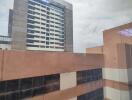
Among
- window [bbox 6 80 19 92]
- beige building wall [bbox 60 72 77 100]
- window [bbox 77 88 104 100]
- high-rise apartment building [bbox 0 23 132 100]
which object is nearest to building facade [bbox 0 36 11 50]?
high-rise apartment building [bbox 0 23 132 100]

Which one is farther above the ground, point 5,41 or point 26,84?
point 5,41

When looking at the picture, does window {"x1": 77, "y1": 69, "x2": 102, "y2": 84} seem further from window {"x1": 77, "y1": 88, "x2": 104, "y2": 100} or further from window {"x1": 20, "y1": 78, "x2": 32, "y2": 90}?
window {"x1": 20, "y1": 78, "x2": 32, "y2": 90}

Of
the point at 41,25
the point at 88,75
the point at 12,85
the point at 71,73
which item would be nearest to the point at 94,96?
the point at 88,75

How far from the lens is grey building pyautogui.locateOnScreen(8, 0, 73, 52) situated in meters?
38.0

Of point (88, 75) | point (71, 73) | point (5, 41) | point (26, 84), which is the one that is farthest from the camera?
point (5, 41)

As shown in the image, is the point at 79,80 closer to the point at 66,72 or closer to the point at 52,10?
the point at 66,72

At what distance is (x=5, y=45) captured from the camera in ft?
136

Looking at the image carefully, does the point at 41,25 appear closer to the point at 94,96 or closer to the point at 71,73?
the point at 94,96

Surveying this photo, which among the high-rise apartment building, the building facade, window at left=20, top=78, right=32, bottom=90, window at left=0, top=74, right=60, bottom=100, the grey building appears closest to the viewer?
window at left=0, top=74, right=60, bottom=100

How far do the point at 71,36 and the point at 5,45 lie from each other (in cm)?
2521

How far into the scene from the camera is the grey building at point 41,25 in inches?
1495

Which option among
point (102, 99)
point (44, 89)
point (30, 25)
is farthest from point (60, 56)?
point (30, 25)

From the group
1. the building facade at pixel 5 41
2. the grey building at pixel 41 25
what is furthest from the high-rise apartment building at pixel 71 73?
the building facade at pixel 5 41

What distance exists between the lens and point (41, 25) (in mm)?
45781
